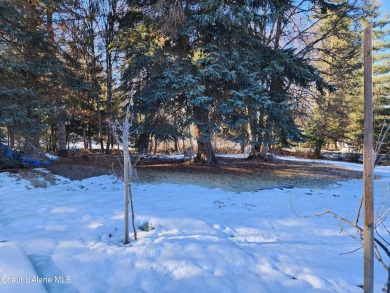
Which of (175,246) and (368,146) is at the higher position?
(368,146)

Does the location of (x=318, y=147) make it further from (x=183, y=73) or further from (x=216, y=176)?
(x=183, y=73)

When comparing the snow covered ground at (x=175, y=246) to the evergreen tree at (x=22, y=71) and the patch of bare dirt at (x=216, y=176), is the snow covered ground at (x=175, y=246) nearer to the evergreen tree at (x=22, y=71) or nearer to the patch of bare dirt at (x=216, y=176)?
the patch of bare dirt at (x=216, y=176)

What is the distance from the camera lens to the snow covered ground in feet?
6.76

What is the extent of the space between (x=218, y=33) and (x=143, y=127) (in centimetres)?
337

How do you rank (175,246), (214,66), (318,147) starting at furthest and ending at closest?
1. (318,147)
2. (214,66)
3. (175,246)

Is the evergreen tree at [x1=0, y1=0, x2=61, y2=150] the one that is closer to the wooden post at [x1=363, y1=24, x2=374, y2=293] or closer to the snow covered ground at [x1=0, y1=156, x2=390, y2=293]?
the snow covered ground at [x1=0, y1=156, x2=390, y2=293]

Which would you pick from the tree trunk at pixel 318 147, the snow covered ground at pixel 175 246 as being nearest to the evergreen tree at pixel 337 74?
the tree trunk at pixel 318 147

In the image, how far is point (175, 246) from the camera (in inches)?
107

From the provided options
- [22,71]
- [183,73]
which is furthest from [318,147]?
[22,71]

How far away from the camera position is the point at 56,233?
295 cm

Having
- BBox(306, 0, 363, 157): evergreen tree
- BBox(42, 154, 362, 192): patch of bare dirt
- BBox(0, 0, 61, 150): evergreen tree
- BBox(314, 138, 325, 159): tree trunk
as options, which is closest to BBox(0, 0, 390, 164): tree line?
BBox(0, 0, 61, 150): evergreen tree

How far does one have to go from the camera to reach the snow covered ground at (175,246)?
2061 mm

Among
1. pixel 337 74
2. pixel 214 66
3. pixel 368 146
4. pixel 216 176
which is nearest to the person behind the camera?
pixel 368 146

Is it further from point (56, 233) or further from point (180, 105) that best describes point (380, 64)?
point (56, 233)
